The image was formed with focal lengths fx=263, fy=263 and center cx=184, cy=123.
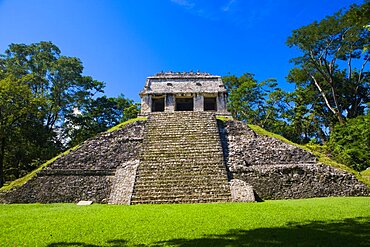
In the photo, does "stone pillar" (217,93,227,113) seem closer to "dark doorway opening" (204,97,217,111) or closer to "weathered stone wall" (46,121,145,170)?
"dark doorway opening" (204,97,217,111)

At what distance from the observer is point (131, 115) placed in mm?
27688

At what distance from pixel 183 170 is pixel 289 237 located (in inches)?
267

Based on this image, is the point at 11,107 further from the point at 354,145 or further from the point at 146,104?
the point at 354,145

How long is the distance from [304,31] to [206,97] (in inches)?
409

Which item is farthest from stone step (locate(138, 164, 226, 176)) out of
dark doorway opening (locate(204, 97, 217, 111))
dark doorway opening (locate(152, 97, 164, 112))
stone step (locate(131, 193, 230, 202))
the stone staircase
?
dark doorway opening (locate(204, 97, 217, 111))

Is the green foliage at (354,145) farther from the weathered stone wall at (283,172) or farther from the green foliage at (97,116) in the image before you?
the green foliage at (97,116)

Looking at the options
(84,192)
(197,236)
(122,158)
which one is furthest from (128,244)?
(122,158)

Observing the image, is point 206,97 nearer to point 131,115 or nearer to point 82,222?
point 131,115

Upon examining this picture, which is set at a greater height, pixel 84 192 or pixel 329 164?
pixel 329 164

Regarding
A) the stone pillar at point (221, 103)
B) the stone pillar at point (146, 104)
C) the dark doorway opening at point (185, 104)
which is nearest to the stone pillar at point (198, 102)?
the stone pillar at point (221, 103)

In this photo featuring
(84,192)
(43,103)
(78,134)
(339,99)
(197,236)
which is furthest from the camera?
(339,99)

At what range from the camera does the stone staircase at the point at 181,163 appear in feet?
29.8

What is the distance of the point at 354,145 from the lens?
680 inches

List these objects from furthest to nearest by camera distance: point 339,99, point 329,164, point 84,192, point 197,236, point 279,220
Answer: point 339,99, point 329,164, point 84,192, point 279,220, point 197,236
